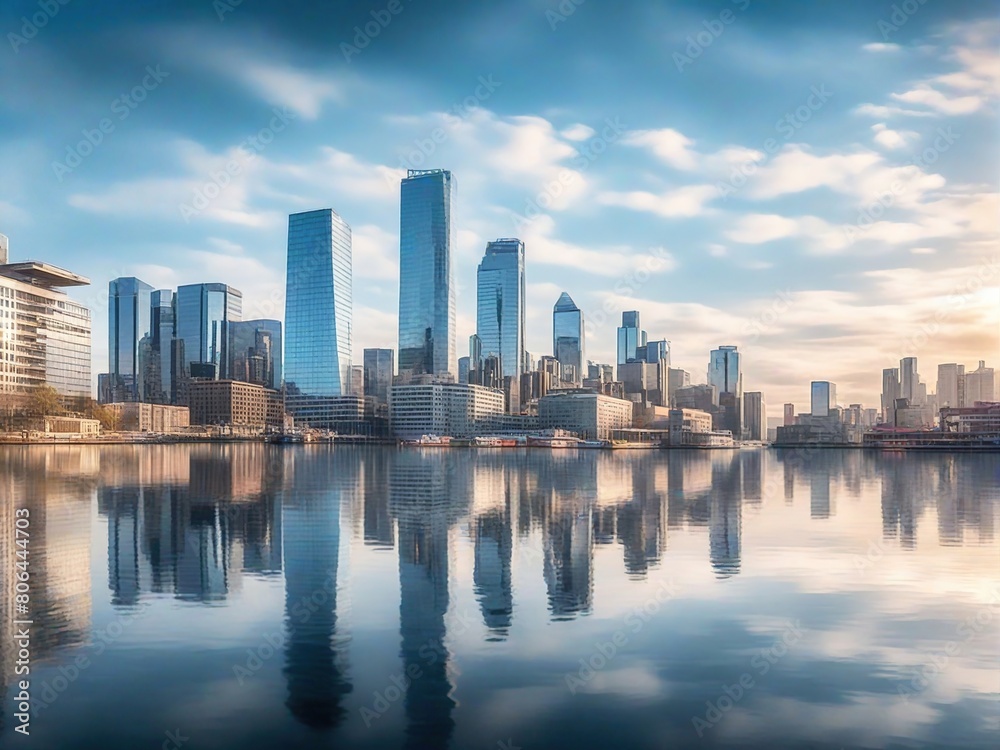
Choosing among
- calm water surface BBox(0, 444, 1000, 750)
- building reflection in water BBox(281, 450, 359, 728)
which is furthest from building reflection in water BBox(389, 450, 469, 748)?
building reflection in water BBox(281, 450, 359, 728)

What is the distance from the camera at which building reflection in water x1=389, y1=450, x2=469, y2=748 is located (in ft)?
46.4

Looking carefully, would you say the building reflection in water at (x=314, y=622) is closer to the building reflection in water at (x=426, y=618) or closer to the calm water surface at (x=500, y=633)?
the calm water surface at (x=500, y=633)

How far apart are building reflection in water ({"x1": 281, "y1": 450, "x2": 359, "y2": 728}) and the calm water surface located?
9 cm

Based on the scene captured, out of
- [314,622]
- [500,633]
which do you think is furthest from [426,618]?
[314,622]

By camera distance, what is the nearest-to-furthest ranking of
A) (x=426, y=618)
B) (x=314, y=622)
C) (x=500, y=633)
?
(x=500, y=633)
(x=314, y=622)
(x=426, y=618)

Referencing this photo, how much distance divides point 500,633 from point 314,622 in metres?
5.01

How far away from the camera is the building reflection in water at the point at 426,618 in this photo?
14141 mm

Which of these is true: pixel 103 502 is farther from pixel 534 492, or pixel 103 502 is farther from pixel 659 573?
pixel 659 573

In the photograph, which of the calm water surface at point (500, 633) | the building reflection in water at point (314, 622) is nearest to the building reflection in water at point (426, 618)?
the calm water surface at point (500, 633)

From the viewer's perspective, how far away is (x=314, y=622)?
20234 mm

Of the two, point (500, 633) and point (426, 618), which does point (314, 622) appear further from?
point (500, 633)

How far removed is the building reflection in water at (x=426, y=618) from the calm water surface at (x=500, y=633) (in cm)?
9

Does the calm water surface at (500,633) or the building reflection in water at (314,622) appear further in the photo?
the building reflection in water at (314,622)

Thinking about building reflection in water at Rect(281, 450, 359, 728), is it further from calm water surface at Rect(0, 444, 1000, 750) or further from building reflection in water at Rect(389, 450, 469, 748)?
building reflection in water at Rect(389, 450, 469, 748)
